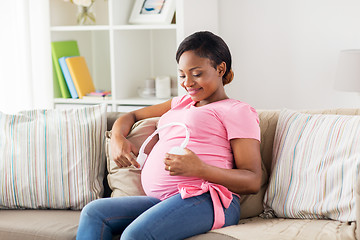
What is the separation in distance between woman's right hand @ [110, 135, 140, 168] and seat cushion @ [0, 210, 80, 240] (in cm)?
26

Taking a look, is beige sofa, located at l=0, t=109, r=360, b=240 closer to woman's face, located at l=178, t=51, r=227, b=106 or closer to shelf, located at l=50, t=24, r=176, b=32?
woman's face, located at l=178, t=51, r=227, b=106

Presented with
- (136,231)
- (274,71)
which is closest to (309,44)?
(274,71)

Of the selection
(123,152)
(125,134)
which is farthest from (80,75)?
(123,152)

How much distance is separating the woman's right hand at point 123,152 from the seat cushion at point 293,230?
0.47 m

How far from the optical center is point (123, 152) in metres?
2.04

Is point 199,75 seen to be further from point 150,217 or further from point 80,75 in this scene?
point 80,75

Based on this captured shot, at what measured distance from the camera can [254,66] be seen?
353 cm

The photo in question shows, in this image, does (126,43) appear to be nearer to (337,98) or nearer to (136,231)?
(337,98)

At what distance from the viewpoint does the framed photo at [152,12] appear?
3.31m

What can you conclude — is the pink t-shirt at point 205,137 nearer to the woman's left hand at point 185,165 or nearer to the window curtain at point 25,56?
the woman's left hand at point 185,165

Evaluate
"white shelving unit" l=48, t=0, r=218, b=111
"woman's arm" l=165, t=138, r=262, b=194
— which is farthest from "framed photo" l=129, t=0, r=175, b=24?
"woman's arm" l=165, t=138, r=262, b=194

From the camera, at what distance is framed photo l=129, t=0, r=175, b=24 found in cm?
331

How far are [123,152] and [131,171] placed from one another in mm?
103

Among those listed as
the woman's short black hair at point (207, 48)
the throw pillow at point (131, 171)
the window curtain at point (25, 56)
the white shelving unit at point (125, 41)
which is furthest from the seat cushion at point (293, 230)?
the window curtain at point (25, 56)
